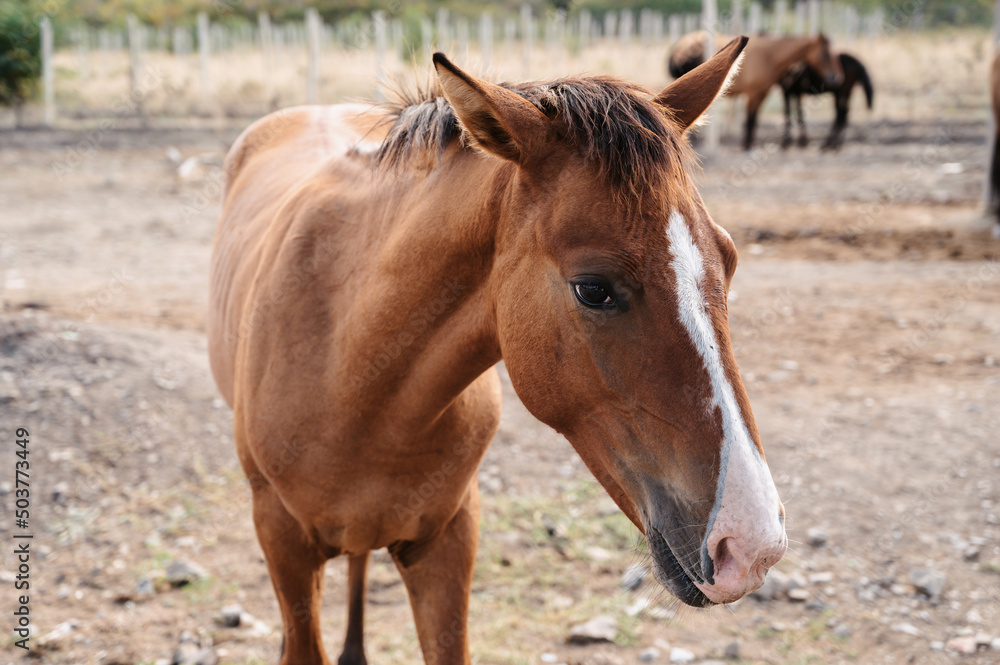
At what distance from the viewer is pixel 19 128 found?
1450cm

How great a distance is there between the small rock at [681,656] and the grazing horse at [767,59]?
9.80m

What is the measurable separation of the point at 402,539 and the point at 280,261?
83 centimetres

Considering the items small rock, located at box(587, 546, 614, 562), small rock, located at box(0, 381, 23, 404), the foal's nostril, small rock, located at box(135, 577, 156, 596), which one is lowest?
small rock, located at box(587, 546, 614, 562)

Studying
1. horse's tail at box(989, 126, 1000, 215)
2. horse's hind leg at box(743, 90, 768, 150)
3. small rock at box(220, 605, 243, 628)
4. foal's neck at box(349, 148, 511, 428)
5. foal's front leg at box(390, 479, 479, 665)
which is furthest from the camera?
horse's hind leg at box(743, 90, 768, 150)

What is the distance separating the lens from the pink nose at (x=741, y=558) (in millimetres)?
1285

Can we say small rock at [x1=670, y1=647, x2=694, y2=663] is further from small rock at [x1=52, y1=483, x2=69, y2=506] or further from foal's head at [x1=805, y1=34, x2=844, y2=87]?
foal's head at [x1=805, y1=34, x2=844, y2=87]

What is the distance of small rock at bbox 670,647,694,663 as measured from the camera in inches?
113

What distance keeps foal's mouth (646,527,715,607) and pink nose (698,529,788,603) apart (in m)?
0.06

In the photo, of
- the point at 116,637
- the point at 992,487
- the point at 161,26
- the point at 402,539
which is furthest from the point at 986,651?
the point at 161,26

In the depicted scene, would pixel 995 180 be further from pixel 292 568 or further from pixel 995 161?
pixel 292 568

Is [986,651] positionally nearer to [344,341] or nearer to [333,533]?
[333,533]

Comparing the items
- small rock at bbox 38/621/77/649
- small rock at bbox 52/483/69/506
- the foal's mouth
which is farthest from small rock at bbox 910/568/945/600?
small rock at bbox 52/483/69/506

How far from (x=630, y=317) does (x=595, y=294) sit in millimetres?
78

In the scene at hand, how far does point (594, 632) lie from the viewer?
Answer: 2982 mm
